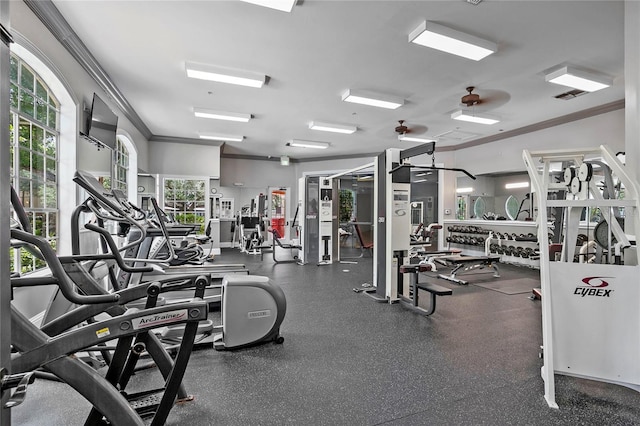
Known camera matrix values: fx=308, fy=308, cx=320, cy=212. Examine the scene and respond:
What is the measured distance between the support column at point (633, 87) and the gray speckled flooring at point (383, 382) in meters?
1.78

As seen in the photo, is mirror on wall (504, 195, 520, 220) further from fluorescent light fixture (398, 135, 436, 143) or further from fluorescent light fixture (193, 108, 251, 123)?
fluorescent light fixture (193, 108, 251, 123)

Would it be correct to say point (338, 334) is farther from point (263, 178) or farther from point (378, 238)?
point (263, 178)

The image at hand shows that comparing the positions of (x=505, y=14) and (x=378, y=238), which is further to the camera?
(x=378, y=238)

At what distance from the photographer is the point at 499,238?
7387mm

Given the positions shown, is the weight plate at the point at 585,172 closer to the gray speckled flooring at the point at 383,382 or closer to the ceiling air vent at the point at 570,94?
the gray speckled flooring at the point at 383,382

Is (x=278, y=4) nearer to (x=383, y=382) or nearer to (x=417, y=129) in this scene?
(x=383, y=382)

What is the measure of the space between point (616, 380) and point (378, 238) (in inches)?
110

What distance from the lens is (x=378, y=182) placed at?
177 inches

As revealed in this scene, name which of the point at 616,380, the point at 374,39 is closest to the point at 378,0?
the point at 374,39

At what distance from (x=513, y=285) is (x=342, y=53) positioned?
15.2 feet

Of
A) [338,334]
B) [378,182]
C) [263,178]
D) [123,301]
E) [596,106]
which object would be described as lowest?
[338,334]

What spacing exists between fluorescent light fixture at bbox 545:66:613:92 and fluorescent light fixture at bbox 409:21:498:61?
4.45ft

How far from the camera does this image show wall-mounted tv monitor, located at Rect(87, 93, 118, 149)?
4.32 metres

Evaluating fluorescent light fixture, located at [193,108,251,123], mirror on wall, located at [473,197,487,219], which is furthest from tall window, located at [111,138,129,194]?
mirror on wall, located at [473,197,487,219]
